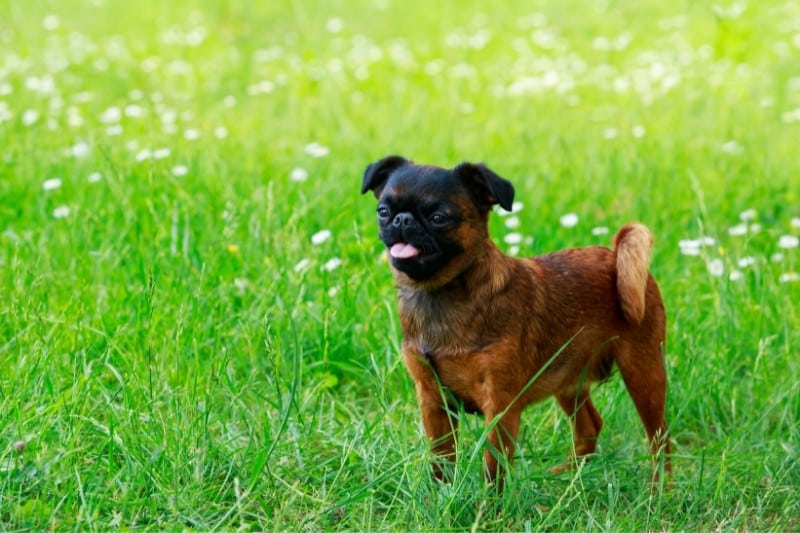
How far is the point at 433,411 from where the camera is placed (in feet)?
13.0

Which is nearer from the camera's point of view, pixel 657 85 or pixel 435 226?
pixel 435 226

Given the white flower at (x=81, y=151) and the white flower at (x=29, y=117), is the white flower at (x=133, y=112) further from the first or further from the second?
the white flower at (x=81, y=151)

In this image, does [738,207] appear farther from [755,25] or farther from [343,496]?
[755,25]

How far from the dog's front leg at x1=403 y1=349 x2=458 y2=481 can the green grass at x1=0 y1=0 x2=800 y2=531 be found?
110mm

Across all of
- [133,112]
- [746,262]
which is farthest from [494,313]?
[133,112]

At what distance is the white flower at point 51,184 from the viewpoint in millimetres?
5988

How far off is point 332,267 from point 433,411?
56.1 inches

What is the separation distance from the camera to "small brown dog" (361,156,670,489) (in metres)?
3.79

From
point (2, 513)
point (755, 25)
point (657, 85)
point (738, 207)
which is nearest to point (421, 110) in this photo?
point (657, 85)

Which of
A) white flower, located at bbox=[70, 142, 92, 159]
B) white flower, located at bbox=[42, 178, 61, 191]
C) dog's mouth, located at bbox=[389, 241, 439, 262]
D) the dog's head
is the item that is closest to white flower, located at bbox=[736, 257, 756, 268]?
the dog's head

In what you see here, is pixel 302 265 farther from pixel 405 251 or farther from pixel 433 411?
pixel 405 251

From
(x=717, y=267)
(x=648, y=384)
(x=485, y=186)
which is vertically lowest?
(x=717, y=267)

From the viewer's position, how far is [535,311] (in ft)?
13.2

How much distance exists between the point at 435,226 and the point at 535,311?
504mm
